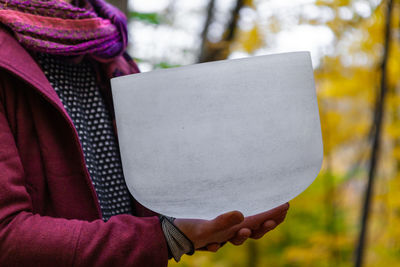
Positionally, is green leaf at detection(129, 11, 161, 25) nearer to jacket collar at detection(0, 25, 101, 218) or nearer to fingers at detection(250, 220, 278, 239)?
jacket collar at detection(0, 25, 101, 218)

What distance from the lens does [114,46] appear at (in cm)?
88

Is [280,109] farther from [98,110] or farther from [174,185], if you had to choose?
[98,110]

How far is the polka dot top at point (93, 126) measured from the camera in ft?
2.69

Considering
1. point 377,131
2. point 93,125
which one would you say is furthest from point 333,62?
point 93,125

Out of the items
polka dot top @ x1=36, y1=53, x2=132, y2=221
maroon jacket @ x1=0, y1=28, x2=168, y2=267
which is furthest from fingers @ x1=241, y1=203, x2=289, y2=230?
polka dot top @ x1=36, y1=53, x2=132, y2=221

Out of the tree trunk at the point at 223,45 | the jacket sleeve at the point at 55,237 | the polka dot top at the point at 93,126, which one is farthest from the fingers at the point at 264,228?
the tree trunk at the point at 223,45

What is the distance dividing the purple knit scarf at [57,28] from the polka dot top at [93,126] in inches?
2.8

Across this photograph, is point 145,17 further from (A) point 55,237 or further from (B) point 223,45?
(A) point 55,237

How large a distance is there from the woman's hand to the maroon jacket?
53 millimetres

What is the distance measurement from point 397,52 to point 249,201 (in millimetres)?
2833

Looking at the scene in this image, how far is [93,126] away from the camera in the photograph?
877 millimetres

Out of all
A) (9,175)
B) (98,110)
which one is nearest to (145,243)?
(9,175)

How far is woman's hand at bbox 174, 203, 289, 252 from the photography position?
0.62m

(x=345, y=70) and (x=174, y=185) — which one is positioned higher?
(x=174, y=185)
